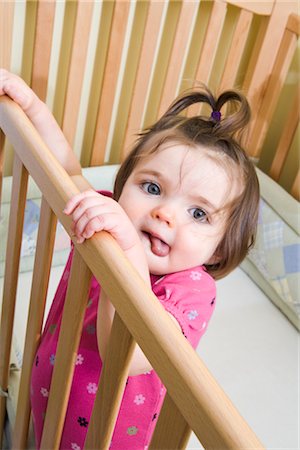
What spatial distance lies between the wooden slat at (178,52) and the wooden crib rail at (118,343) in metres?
0.73

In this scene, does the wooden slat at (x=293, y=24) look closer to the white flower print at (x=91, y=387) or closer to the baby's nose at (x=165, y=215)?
the baby's nose at (x=165, y=215)

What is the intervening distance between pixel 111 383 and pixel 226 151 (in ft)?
1.24

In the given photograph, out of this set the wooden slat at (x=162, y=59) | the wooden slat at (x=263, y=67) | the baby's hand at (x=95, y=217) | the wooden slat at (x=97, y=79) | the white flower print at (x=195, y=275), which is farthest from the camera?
the wooden slat at (x=263, y=67)

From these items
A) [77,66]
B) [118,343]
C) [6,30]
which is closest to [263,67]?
[77,66]

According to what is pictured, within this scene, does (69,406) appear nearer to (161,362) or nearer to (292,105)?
(161,362)

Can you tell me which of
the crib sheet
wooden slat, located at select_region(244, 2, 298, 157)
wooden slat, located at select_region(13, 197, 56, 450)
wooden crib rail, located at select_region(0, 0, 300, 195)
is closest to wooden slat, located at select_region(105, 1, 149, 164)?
wooden crib rail, located at select_region(0, 0, 300, 195)

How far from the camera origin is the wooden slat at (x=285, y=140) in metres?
1.59

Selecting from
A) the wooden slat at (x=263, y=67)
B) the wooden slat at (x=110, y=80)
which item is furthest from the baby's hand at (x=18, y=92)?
the wooden slat at (x=263, y=67)

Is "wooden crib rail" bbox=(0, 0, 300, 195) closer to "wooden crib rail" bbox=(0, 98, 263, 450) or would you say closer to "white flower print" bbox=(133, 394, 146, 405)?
"wooden crib rail" bbox=(0, 98, 263, 450)

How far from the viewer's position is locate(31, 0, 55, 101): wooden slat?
1.10m

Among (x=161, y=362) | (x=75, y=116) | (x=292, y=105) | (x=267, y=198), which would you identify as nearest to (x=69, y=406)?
(x=161, y=362)

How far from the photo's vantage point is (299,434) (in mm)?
1149

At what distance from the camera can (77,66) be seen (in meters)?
1.23

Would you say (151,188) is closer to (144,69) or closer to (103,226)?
(103,226)
